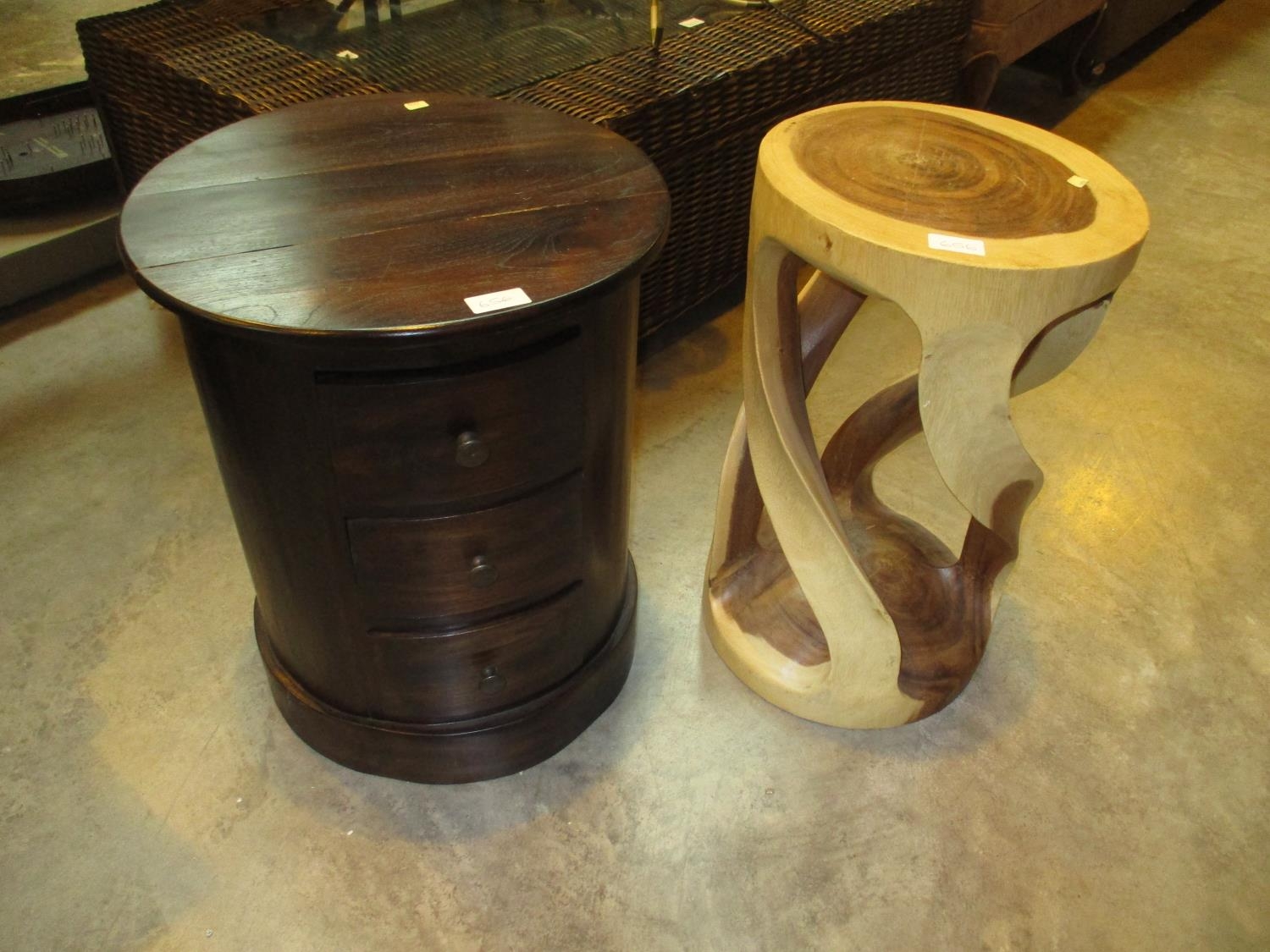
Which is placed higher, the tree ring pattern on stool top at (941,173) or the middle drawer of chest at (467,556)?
the tree ring pattern on stool top at (941,173)

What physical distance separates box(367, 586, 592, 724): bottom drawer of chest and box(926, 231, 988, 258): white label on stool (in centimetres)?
56

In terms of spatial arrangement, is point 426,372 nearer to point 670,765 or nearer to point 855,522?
point 670,765

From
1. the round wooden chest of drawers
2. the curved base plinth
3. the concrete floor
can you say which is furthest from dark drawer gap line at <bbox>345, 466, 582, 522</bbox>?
the concrete floor

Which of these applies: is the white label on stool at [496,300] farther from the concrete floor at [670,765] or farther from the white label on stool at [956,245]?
the concrete floor at [670,765]

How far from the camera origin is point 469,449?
0.97m

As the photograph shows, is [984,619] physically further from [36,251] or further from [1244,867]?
[36,251]

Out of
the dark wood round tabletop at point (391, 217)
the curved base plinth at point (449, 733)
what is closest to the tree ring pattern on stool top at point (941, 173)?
the dark wood round tabletop at point (391, 217)

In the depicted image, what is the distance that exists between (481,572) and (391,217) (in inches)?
14.6

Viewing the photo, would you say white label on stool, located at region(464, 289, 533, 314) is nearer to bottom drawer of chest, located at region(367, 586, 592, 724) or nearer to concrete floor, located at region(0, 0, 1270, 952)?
bottom drawer of chest, located at region(367, 586, 592, 724)

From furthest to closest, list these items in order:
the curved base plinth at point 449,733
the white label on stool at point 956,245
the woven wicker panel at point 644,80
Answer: the woven wicker panel at point 644,80 < the curved base plinth at point 449,733 < the white label on stool at point 956,245

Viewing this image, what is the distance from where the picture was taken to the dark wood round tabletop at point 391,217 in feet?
2.92

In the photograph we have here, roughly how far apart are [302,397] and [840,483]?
0.86 m

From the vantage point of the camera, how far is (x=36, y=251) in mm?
2107

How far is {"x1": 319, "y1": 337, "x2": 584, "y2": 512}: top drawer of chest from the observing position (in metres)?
0.93
